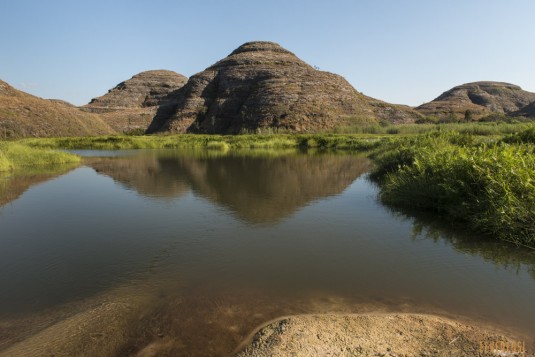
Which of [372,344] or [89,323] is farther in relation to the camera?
[89,323]

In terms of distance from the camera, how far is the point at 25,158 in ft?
107

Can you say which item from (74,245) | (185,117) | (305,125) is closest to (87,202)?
(74,245)

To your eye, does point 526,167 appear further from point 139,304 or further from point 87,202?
point 87,202

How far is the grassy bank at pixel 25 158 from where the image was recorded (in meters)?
29.0

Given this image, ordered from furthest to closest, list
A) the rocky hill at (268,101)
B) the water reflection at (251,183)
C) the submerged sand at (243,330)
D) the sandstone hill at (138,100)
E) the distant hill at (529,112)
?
the sandstone hill at (138,100)
the distant hill at (529,112)
the rocky hill at (268,101)
the water reflection at (251,183)
the submerged sand at (243,330)

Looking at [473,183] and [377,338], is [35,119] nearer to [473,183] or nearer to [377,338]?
[473,183]

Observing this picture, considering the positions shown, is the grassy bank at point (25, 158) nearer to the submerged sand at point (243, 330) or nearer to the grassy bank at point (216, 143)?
the grassy bank at point (216, 143)

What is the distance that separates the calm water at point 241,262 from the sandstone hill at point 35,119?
228 ft

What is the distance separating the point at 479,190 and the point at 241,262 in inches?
342

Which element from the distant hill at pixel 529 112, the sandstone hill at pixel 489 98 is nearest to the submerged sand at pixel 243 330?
the distant hill at pixel 529 112

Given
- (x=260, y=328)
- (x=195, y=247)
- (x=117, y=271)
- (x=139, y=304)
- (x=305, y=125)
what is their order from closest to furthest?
(x=260, y=328), (x=139, y=304), (x=117, y=271), (x=195, y=247), (x=305, y=125)

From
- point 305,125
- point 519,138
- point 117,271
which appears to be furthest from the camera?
point 305,125

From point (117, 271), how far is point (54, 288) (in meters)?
1.40

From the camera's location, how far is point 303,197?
60.5 feet
